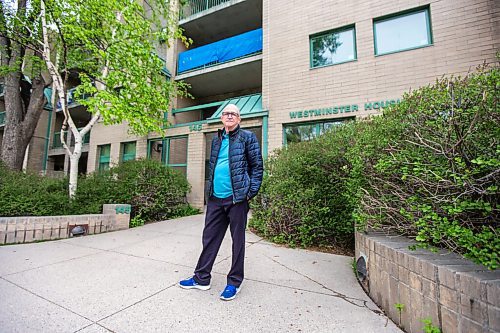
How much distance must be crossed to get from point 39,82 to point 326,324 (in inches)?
413

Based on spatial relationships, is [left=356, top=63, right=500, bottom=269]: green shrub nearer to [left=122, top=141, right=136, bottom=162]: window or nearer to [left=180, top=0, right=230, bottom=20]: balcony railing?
[left=122, top=141, right=136, bottom=162]: window

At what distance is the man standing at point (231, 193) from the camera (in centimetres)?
243

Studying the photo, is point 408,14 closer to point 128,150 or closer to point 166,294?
point 166,294

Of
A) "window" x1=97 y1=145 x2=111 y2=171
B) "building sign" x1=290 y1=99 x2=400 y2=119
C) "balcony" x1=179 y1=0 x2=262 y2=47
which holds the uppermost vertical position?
"balcony" x1=179 y1=0 x2=262 y2=47

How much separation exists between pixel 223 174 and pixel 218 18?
10694mm

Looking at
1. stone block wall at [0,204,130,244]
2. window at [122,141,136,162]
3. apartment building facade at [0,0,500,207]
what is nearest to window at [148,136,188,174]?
apartment building facade at [0,0,500,207]

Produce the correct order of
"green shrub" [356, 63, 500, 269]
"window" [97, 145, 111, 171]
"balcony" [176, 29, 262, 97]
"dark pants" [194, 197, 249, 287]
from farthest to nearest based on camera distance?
"window" [97, 145, 111, 171] → "balcony" [176, 29, 262, 97] → "dark pants" [194, 197, 249, 287] → "green shrub" [356, 63, 500, 269]

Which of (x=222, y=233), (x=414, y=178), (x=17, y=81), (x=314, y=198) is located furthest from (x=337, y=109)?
(x=17, y=81)

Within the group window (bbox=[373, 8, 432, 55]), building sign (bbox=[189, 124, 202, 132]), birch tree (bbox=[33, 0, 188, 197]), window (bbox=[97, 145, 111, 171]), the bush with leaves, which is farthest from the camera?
window (bbox=[97, 145, 111, 171])

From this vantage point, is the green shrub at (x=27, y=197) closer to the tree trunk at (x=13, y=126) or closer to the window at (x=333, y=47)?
the tree trunk at (x=13, y=126)

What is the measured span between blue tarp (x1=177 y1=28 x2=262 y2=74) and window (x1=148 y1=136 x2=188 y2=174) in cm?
338

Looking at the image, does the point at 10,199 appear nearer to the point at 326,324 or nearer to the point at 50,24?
the point at 50,24

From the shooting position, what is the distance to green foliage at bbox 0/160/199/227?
191 inches

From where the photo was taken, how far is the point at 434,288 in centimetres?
165
